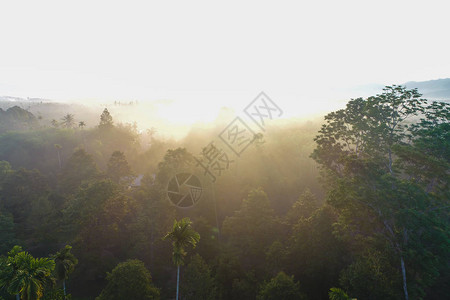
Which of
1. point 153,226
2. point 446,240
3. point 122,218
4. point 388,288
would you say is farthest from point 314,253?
point 122,218

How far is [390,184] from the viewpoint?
83.5 ft

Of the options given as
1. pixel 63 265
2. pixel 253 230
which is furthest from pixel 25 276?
pixel 253 230

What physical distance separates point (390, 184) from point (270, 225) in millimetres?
19167

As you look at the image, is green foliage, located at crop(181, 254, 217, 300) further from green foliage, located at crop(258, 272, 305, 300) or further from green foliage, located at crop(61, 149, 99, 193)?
green foliage, located at crop(61, 149, 99, 193)

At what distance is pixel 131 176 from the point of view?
6550 centimetres

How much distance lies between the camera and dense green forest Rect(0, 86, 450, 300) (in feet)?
79.8

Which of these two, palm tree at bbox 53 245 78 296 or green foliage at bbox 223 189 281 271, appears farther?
green foliage at bbox 223 189 281 271

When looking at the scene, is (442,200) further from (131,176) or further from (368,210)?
(131,176)

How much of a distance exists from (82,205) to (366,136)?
48.9 metres

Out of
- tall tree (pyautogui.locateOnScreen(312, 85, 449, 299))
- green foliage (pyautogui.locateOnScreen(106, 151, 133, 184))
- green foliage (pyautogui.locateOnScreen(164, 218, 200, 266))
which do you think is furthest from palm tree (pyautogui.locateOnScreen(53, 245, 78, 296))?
green foliage (pyautogui.locateOnScreen(106, 151, 133, 184))

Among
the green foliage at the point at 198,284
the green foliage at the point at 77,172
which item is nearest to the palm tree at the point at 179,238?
the green foliage at the point at 198,284

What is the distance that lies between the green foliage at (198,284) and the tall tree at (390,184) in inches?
748

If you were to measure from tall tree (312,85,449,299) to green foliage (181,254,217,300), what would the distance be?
62.3ft

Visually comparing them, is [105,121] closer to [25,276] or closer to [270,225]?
[270,225]
